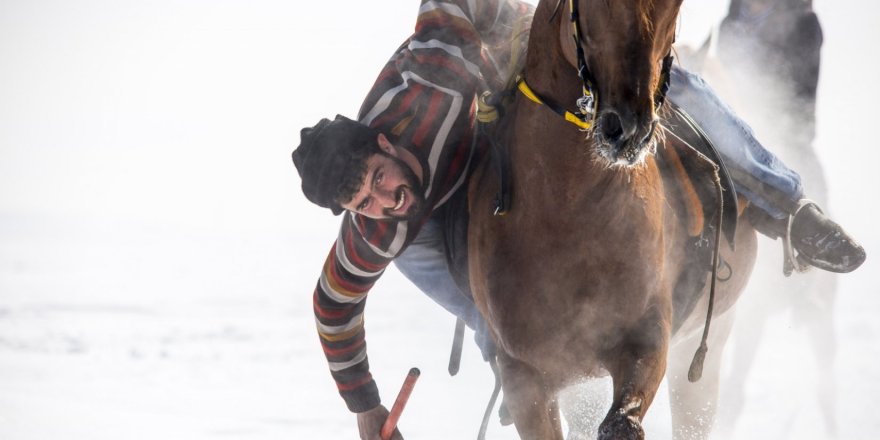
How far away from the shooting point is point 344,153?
236 cm

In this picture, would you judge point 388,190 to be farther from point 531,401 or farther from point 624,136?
point 624,136

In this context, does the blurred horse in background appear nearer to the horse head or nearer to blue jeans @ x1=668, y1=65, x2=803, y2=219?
blue jeans @ x1=668, y1=65, x2=803, y2=219

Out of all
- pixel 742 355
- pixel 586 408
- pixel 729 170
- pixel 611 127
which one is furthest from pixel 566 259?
pixel 742 355

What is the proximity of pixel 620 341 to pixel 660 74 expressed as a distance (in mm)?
673

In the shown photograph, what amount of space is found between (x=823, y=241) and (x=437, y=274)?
1144 millimetres

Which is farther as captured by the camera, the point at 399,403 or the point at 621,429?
the point at 399,403

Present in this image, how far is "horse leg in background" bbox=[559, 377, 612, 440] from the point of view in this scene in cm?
329

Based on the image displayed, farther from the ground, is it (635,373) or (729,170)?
(729,170)

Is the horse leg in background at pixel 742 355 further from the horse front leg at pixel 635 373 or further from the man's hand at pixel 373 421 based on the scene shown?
the horse front leg at pixel 635 373

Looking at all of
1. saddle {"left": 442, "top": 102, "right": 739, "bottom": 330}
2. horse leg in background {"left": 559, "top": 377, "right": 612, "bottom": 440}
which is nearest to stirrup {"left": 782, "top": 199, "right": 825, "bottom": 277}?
saddle {"left": 442, "top": 102, "right": 739, "bottom": 330}

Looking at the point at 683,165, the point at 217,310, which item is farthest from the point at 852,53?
the point at 683,165

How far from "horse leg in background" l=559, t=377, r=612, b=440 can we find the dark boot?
34.7 inches

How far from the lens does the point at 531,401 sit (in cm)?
223

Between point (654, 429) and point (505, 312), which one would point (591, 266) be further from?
point (654, 429)
